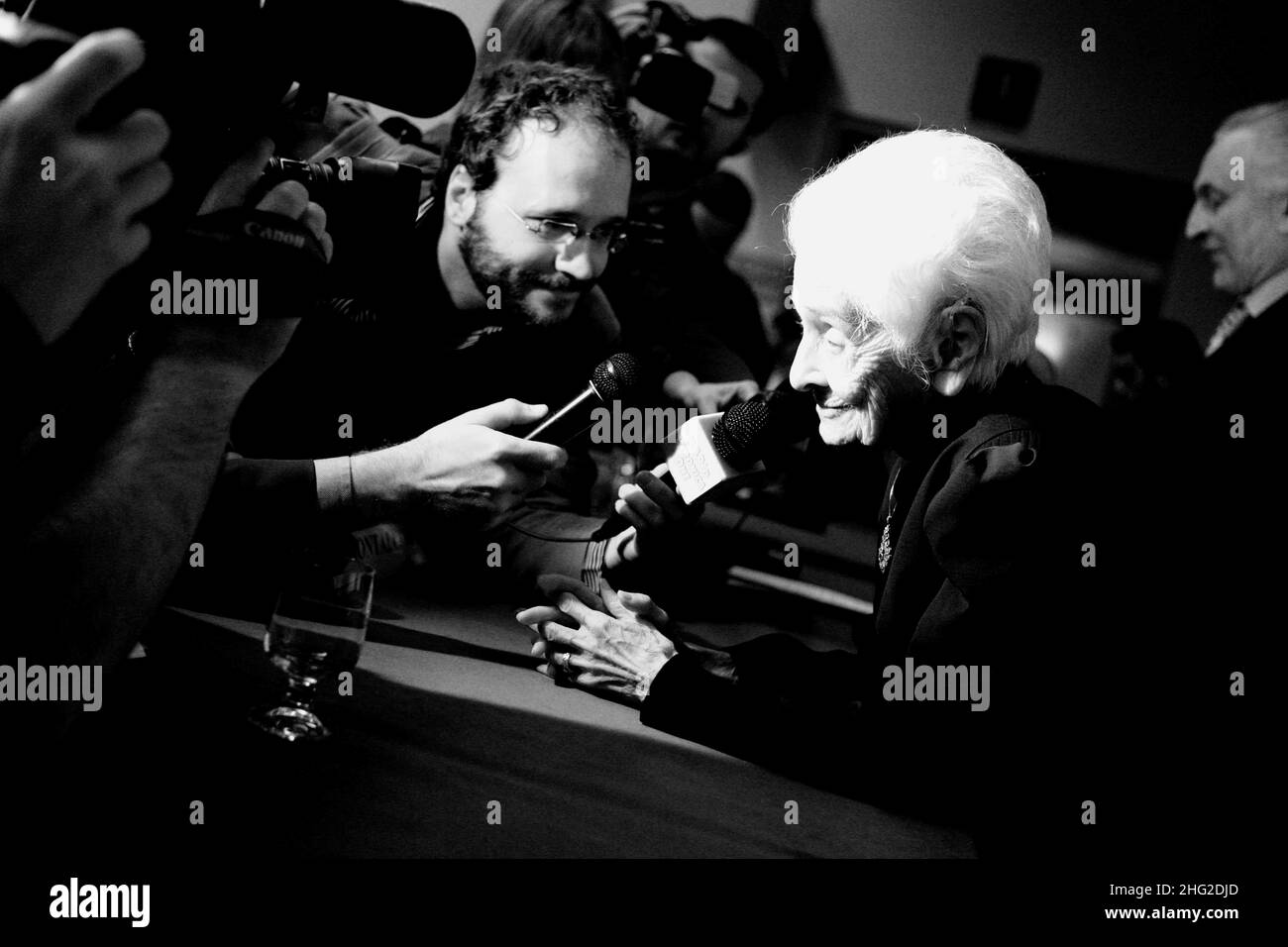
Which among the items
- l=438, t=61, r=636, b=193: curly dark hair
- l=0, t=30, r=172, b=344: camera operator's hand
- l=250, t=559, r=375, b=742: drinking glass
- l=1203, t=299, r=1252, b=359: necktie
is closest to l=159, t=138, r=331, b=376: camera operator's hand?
l=0, t=30, r=172, b=344: camera operator's hand

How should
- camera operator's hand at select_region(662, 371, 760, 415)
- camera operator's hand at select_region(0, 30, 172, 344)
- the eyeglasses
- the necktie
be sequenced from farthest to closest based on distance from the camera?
the necktie → camera operator's hand at select_region(662, 371, 760, 415) → the eyeglasses → camera operator's hand at select_region(0, 30, 172, 344)

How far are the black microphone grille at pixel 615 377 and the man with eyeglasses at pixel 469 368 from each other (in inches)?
4.0

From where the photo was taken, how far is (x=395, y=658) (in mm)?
1571

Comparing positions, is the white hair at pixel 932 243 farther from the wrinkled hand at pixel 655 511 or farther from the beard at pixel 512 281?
the beard at pixel 512 281

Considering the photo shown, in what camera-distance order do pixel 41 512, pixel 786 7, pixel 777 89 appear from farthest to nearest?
pixel 786 7 < pixel 777 89 < pixel 41 512

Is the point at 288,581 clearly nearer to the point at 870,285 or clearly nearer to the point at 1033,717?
the point at 870,285

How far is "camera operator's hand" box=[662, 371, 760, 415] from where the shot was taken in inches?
112

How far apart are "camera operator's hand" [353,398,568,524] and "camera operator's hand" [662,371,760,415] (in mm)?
1126

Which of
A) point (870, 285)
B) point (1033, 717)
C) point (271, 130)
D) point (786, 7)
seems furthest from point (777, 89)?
point (271, 130)

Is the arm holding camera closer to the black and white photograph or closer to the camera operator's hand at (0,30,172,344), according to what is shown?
the black and white photograph

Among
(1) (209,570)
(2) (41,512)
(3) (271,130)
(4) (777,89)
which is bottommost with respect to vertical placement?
(1) (209,570)

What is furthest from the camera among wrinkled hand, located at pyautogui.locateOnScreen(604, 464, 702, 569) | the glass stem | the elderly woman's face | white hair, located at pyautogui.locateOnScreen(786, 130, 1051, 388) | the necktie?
the necktie
